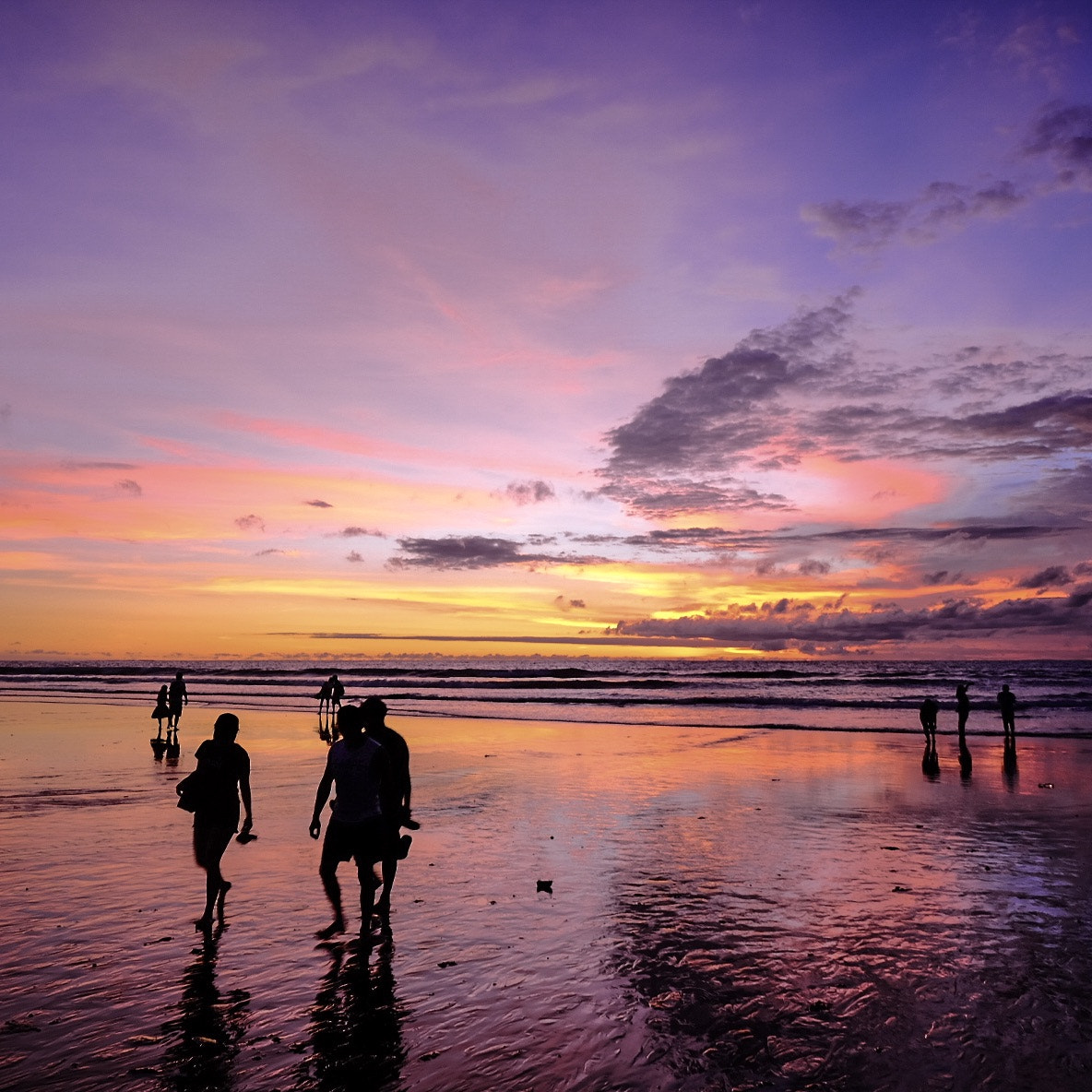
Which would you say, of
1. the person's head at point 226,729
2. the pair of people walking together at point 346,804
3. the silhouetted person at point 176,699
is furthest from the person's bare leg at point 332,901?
the silhouetted person at point 176,699

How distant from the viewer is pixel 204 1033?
667 cm

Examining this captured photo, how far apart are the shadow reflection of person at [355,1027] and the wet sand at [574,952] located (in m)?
0.03

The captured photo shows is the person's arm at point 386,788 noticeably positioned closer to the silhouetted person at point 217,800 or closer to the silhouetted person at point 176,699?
the silhouetted person at point 217,800

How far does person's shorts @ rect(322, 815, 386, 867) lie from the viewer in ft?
29.6

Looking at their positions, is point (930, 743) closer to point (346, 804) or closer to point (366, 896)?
point (366, 896)

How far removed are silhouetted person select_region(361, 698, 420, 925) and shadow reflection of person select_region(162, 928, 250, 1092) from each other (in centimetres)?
196

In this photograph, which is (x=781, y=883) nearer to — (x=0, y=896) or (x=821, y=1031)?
(x=821, y=1031)

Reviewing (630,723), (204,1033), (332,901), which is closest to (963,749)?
(630,723)

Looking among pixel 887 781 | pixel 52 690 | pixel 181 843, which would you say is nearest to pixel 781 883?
pixel 181 843

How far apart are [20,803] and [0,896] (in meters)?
7.61

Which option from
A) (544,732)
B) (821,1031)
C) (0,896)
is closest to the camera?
(821,1031)

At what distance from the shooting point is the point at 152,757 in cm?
2548

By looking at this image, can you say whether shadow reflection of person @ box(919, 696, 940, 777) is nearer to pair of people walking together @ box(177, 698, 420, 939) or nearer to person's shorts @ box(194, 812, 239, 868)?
pair of people walking together @ box(177, 698, 420, 939)

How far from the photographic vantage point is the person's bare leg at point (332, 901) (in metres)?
9.16
